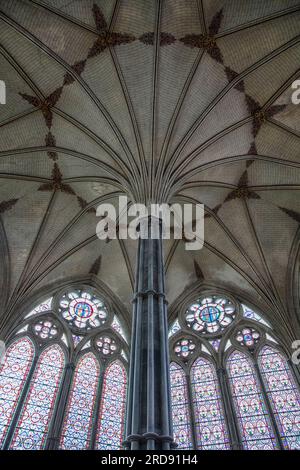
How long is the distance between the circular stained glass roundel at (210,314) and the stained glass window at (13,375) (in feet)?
21.5

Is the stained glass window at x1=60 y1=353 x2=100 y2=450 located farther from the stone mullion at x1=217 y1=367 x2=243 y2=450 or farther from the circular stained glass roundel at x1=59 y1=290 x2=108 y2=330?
the stone mullion at x1=217 y1=367 x2=243 y2=450

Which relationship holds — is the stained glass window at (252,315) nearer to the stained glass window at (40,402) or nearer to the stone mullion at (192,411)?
the stone mullion at (192,411)

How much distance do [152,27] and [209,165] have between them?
5191 millimetres

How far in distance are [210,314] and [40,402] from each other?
7.58m

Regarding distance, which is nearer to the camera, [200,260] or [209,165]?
[209,165]

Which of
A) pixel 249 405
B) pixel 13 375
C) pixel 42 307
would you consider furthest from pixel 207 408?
pixel 42 307

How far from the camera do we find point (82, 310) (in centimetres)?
1628

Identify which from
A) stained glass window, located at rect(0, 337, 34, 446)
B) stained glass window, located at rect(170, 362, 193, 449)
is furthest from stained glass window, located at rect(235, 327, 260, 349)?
stained glass window, located at rect(0, 337, 34, 446)

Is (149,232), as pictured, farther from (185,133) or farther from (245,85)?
(245,85)

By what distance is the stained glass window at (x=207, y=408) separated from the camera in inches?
468

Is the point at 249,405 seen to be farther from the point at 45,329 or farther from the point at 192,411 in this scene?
the point at 45,329
